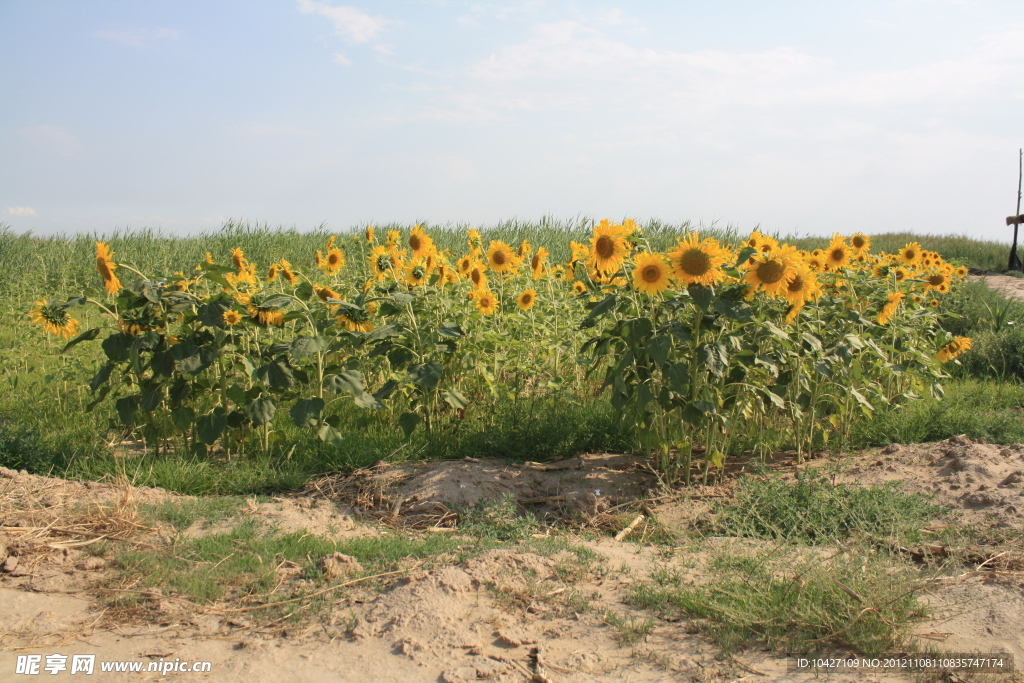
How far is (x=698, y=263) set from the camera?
135 inches

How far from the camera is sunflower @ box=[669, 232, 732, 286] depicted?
11.2 ft

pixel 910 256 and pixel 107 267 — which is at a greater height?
pixel 910 256

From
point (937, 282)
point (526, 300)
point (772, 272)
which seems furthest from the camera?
point (937, 282)

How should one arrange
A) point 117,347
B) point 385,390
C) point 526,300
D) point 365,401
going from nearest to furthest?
1. point 117,347
2. point 365,401
3. point 385,390
4. point 526,300

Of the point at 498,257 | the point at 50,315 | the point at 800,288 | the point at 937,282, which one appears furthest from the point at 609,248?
the point at 937,282

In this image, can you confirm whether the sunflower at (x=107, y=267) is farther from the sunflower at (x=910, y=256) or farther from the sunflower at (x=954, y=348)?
the sunflower at (x=910, y=256)

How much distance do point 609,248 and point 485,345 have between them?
52.7 inches

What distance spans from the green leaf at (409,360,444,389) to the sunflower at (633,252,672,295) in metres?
1.13

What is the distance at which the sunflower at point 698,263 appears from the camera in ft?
11.2

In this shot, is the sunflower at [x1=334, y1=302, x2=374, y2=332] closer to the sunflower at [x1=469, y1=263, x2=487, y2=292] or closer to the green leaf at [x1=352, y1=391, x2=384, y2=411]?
the green leaf at [x1=352, y1=391, x2=384, y2=411]

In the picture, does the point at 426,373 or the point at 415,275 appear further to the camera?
the point at 415,275

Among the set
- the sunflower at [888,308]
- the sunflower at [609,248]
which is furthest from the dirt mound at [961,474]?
the sunflower at [609,248]

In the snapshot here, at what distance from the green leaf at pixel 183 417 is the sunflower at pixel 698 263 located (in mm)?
2509

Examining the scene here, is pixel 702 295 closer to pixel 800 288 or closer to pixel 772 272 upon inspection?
pixel 772 272
